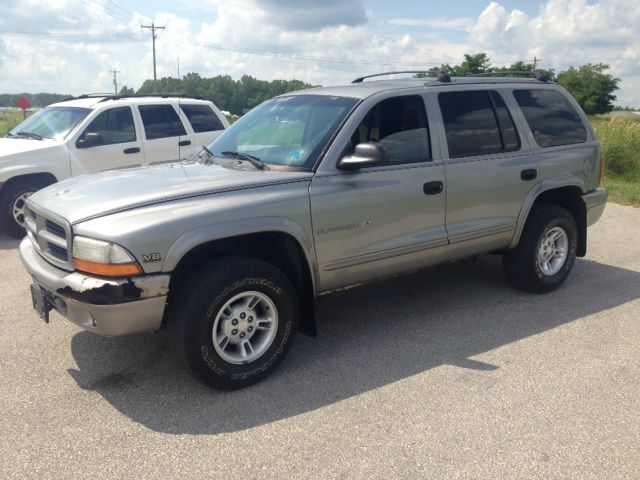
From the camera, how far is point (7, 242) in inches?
301

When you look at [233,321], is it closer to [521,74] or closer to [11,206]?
[521,74]

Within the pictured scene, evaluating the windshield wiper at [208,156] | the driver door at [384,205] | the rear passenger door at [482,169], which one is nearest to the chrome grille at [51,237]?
the windshield wiper at [208,156]

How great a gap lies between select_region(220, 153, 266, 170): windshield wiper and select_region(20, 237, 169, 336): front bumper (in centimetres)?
116

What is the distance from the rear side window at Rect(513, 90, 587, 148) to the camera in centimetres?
524

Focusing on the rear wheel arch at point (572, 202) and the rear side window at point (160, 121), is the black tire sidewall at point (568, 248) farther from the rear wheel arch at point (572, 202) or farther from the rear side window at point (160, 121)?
the rear side window at point (160, 121)

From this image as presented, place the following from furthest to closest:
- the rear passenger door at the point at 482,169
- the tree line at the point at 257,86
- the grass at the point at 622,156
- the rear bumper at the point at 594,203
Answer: the tree line at the point at 257,86, the grass at the point at 622,156, the rear bumper at the point at 594,203, the rear passenger door at the point at 482,169

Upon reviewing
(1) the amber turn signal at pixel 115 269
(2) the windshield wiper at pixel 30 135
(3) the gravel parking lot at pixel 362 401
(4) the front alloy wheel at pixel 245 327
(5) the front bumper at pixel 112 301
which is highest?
(2) the windshield wiper at pixel 30 135

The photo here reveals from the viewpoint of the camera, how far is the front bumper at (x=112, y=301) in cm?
324

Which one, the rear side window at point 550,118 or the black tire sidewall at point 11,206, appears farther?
the black tire sidewall at point 11,206

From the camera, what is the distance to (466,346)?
172 inches

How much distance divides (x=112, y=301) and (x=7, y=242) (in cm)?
528

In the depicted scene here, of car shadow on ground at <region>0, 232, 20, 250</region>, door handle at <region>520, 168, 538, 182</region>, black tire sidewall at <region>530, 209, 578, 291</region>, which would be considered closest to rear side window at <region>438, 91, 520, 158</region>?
door handle at <region>520, 168, 538, 182</region>

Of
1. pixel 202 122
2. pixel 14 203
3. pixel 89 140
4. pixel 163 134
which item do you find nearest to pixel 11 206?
pixel 14 203

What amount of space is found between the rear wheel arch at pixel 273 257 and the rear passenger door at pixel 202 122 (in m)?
5.77
